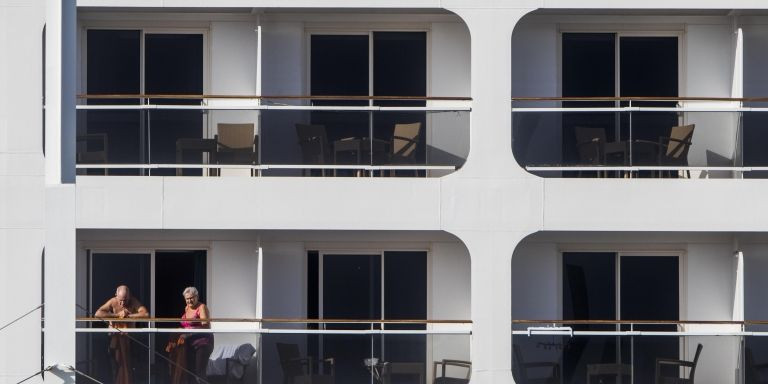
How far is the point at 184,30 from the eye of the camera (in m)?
20.6

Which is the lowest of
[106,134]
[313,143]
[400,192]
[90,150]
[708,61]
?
[400,192]

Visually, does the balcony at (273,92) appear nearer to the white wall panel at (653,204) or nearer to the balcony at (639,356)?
the white wall panel at (653,204)

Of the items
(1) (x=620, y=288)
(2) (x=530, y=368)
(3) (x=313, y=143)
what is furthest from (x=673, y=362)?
(3) (x=313, y=143)

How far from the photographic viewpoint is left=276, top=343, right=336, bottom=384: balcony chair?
63.1ft

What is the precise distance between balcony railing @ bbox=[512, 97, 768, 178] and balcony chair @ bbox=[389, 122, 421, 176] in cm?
135

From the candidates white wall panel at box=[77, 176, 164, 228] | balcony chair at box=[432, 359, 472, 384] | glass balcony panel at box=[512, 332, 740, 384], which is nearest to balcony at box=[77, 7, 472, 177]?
white wall panel at box=[77, 176, 164, 228]

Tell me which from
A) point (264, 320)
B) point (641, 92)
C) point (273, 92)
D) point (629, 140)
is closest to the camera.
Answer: point (264, 320)

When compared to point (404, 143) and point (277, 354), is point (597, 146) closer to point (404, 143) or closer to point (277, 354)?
point (404, 143)

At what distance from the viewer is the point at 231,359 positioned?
753 inches

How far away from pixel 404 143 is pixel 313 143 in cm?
120

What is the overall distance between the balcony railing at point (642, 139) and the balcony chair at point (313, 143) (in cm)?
252

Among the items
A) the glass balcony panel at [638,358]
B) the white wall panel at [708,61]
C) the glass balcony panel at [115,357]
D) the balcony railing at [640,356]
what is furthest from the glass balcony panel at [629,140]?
the glass balcony panel at [115,357]

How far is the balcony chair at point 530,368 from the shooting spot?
1947cm

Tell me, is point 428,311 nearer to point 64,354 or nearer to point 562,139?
point 562,139
